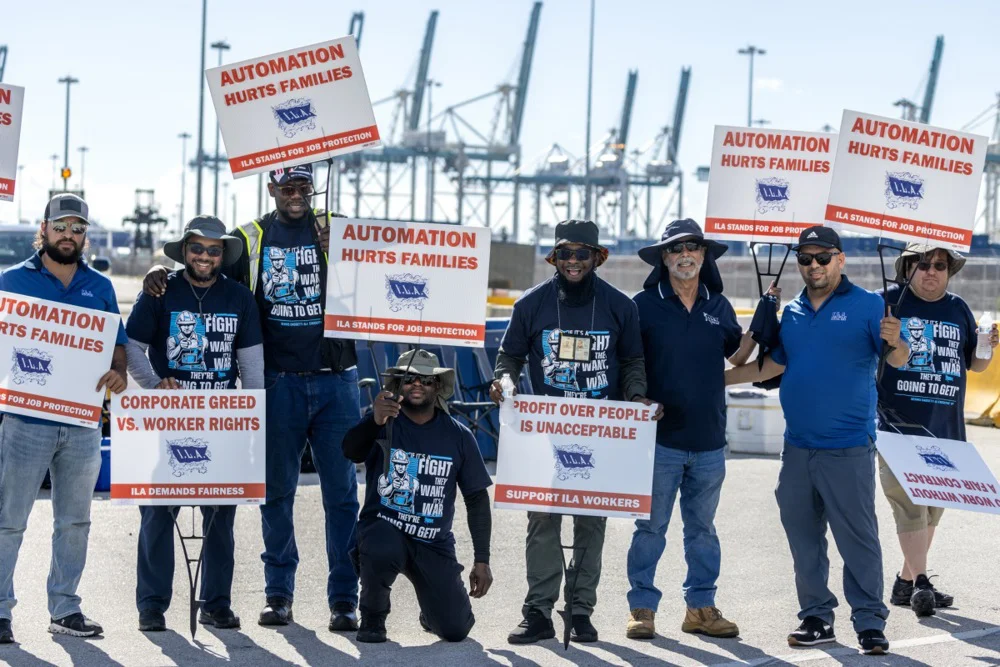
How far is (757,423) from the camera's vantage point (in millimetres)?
12852

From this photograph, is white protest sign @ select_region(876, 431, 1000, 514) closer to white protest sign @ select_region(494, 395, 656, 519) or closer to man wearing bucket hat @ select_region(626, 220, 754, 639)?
man wearing bucket hat @ select_region(626, 220, 754, 639)

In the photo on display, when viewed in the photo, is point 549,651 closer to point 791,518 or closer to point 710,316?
point 791,518

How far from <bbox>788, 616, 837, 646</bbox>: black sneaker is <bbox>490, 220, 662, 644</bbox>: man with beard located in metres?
0.89

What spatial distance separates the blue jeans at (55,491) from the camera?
19.5ft

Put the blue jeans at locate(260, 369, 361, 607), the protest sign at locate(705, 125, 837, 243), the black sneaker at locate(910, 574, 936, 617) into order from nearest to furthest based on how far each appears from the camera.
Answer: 1. the blue jeans at locate(260, 369, 361, 607)
2. the black sneaker at locate(910, 574, 936, 617)
3. the protest sign at locate(705, 125, 837, 243)

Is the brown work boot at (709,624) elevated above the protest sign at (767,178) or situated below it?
below

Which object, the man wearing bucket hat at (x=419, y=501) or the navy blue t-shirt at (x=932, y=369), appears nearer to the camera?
the man wearing bucket hat at (x=419, y=501)

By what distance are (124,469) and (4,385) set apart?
62 centimetres

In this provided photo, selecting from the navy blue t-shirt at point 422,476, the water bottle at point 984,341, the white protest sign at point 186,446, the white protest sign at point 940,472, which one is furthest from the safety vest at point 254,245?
the water bottle at point 984,341

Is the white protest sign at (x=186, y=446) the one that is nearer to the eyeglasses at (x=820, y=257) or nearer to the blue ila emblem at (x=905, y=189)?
the eyeglasses at (x=820, y=257)

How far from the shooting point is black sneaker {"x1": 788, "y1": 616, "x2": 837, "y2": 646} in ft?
19.7

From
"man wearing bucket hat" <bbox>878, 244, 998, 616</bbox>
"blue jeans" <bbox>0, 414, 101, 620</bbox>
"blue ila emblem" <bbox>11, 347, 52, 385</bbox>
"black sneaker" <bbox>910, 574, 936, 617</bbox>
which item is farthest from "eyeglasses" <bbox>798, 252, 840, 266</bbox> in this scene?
"blue ila emblem" <bbox>11, 347, 52, 385</bbox>

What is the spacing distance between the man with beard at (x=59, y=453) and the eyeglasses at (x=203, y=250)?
41 cm

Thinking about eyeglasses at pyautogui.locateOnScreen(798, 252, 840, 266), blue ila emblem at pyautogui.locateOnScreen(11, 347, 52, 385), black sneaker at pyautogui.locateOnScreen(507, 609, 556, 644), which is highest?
eyeglasses at pyautogui.locateOnScreen(798, 252, 840, 266)
